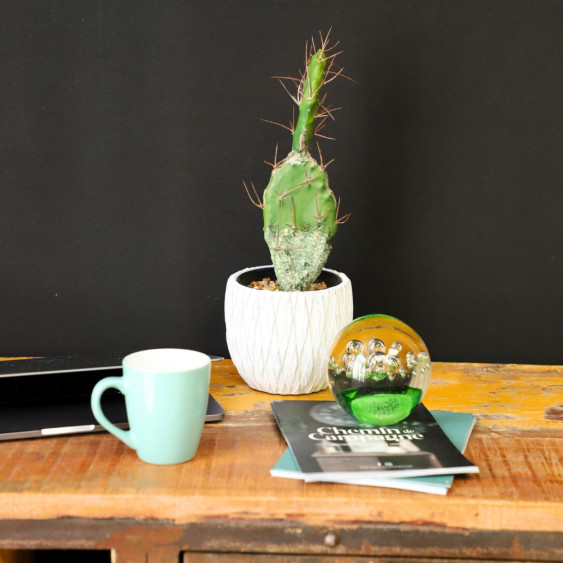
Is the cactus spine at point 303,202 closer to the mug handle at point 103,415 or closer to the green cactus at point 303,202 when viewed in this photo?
the green cactus at point 303,202

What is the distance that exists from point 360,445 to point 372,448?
0.02 meters

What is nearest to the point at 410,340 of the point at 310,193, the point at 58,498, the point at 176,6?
the point at 310,193

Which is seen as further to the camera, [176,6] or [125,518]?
[176,6]

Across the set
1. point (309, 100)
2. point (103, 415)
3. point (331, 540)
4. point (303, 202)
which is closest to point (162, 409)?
point (103, 415)

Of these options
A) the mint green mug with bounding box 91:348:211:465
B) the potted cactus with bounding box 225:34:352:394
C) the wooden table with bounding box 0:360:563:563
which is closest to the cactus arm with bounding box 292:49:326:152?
the potted cactus with bounding box 225:34:352:394

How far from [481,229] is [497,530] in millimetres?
616

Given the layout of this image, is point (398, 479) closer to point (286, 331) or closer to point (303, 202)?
point (286, 331)

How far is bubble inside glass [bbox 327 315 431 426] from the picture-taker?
0.92 m

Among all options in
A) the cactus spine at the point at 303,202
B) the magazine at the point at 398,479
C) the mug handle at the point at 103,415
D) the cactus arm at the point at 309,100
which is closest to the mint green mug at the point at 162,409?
the mug handle at the point at 103,415

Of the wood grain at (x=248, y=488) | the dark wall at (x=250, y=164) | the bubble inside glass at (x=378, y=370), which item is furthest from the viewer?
the dark wall at (x=250, y=164)

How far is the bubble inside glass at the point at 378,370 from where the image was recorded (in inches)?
36.4

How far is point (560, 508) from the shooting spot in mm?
753

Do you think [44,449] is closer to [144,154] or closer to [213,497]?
[213,497]

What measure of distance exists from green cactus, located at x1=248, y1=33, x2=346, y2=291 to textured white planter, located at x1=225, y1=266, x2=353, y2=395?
0.19ft
